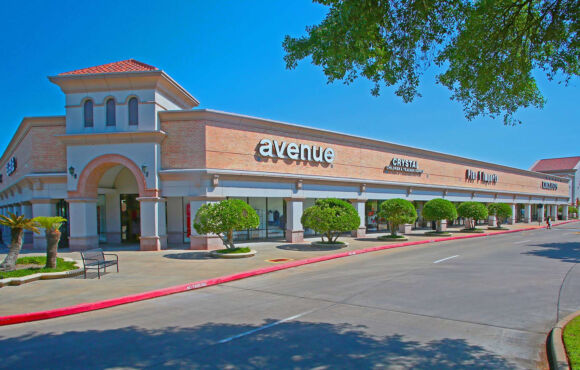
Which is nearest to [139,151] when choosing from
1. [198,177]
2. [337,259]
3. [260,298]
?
[198,177]

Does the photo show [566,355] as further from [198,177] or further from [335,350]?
[198,177]

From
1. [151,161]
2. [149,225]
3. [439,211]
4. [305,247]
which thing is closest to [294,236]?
[305,247]

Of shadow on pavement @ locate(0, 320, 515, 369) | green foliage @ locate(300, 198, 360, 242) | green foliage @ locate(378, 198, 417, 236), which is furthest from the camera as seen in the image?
green foliage @ locate(378, 198, 417, 236)

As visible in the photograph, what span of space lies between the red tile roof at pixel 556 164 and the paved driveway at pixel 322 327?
83.9 m

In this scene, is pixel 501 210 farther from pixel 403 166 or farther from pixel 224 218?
pixel 224 218

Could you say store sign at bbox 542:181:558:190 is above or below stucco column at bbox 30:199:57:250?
above

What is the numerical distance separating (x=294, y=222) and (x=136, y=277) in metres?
13.4

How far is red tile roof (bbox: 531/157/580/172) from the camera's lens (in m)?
79.3

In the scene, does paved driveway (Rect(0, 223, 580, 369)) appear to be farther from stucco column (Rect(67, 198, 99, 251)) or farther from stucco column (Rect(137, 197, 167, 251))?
stucco column (Rect(67, 198, 99, 251))

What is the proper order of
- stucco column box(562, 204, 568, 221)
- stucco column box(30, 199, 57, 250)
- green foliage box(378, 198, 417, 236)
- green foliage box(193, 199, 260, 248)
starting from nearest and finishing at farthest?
green foliage box(193, 199, 260, 248), stucco column box(30, 199, 57, 250), green foliage box(378, 198, 417, 236), stucco column box(562, 204, 568, 221)

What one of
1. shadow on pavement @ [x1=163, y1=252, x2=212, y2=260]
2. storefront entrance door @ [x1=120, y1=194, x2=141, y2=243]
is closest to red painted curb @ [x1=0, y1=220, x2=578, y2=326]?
shadow on pavement @ [x1=163, y1=252, x2=212, y2=260]

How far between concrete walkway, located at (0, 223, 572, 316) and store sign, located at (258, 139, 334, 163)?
6.25 metres

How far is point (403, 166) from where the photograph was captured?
113 ft

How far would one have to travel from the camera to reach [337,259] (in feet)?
62.3
